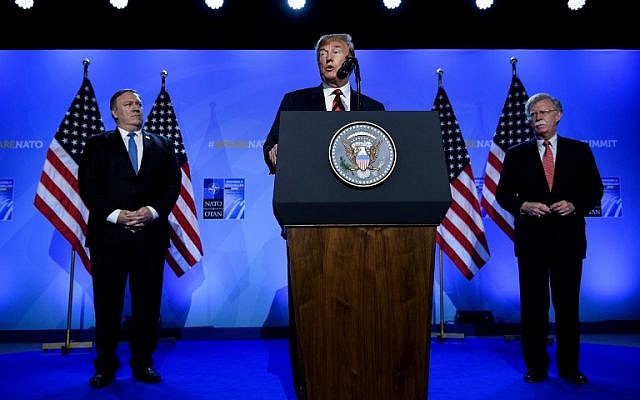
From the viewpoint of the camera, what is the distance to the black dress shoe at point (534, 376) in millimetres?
3361

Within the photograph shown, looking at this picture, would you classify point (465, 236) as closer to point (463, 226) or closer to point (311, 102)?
point (463, 226)

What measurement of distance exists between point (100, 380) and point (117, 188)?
3.90 ft

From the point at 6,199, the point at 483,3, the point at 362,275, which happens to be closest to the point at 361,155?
the point at 362,275

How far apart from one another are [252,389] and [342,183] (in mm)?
1895

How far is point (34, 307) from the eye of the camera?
17.9ft

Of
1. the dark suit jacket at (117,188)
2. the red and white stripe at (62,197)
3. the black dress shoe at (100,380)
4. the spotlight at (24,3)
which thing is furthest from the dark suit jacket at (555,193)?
the spotlight at (24,3)

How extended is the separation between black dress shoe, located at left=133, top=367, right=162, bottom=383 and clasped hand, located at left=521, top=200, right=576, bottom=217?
259 centimetres

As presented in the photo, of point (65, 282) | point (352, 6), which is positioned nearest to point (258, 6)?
point (352, 6)

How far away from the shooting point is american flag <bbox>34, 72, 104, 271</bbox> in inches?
189

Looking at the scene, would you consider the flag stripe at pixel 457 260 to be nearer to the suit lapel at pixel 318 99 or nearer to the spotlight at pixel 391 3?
the spotlight at pixel 391 3

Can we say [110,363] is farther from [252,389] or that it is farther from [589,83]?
[589,83]

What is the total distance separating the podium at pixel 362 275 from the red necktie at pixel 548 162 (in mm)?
2070

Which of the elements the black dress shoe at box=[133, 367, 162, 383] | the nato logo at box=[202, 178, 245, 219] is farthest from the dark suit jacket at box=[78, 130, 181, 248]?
the nato logo at box=[202, 178, 245, 219]

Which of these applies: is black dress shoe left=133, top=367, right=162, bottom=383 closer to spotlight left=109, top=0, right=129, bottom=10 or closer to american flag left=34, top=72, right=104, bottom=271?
american flag left=34, top=72, right=104, bottom=271
